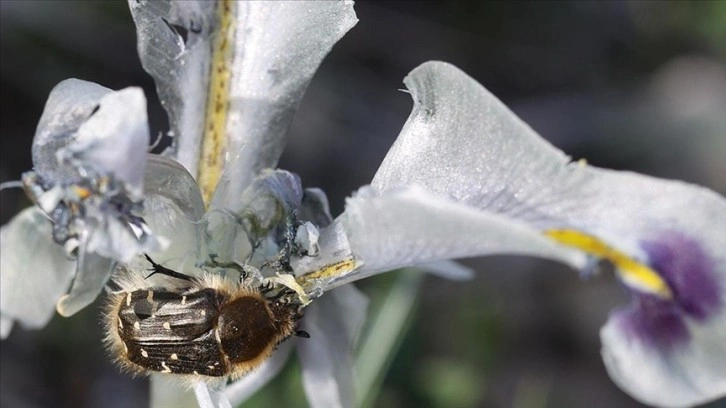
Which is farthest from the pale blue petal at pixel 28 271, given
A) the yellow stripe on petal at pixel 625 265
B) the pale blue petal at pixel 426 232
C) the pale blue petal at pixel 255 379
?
the yellow stripe on petal at pixel 625 265

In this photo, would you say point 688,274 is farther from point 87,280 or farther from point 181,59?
point 181,59

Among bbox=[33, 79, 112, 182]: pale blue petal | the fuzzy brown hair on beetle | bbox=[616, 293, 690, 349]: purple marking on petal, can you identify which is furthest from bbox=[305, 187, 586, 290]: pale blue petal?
bbox=[33, 79, 112, 182]: pale blue petal

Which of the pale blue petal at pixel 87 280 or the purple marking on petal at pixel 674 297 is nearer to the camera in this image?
the purple marking on petal at pixel 674 297

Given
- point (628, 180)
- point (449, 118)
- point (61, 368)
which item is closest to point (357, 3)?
point (61, 368)

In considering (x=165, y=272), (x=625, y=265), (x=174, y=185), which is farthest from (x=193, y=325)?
(x=625, y=265)

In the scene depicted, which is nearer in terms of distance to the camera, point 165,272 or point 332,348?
point 165,272

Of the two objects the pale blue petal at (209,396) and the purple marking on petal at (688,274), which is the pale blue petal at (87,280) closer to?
the pale blue petal at (209,396)

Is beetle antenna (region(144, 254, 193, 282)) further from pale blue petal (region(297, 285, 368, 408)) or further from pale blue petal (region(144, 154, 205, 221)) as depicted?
pale blue petal (region(297, 285, 368, 408))
